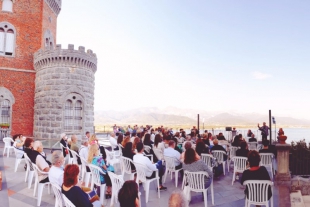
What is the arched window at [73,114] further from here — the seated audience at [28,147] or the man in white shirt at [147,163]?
the man in white shirt at [147,163]

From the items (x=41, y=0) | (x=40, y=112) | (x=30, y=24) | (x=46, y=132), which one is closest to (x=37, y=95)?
(x=40, y=112)

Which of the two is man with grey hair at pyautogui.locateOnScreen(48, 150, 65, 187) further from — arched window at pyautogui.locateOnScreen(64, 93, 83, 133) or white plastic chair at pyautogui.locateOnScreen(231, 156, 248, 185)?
arched window at pyautogui.locateOnScreen(64, 93, 83, 133)

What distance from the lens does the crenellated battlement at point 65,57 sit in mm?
17328

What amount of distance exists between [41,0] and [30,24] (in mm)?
2140

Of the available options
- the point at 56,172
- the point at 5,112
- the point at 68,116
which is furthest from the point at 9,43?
the point at 56,172

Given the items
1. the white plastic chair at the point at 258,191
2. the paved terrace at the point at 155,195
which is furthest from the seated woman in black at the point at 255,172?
the paved terrace at the point at 155,195

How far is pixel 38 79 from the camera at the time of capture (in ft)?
61.6

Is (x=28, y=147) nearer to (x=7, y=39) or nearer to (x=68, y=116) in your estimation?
(x=68, y=116)

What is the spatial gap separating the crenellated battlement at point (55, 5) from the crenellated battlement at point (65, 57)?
5.49 m

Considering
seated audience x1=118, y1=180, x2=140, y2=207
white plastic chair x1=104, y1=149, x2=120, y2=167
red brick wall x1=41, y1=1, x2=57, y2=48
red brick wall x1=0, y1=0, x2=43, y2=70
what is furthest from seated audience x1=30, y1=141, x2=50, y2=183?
red brick wall x1=41, y1=1, x2=57, y2=48

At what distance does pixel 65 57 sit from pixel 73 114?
157 inches

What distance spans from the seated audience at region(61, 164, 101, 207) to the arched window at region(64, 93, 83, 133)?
566 inches

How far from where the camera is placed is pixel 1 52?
19.1m

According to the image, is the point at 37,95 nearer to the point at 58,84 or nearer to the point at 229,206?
the point at 58,84
